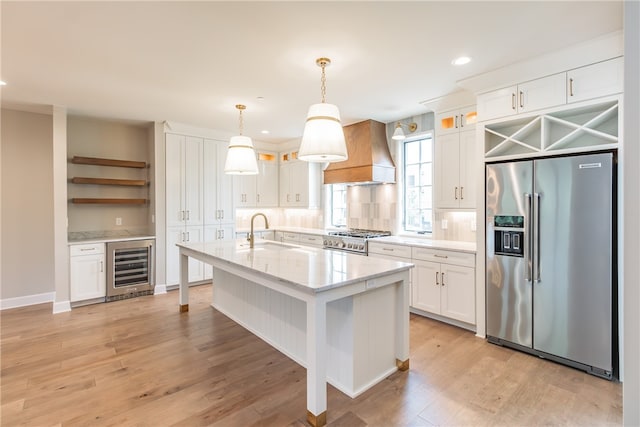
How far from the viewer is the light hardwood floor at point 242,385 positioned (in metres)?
2.03

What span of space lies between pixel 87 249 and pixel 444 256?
4638 mm

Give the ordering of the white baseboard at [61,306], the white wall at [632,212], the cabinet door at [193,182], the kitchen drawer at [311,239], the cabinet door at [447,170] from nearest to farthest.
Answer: the white wall at [632,212] < the cabinet door at [447,170] < the white baseboard at [61,306] < the cabinet door at [193,182] < the kitchen drawer at [311,239]

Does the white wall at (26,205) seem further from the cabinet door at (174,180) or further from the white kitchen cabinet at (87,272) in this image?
the cabinet door at (174,180)

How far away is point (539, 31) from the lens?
230 centimetres

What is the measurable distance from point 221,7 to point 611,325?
3627 millimetres

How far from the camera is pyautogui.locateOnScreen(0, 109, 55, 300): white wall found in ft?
13.7

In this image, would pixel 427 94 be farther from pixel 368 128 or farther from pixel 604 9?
pixel 604 9

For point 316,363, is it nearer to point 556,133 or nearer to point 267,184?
point 556,133

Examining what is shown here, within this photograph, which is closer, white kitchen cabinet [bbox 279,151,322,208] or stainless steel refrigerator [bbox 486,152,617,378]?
stainless steel refrigerator [bbox 486,152,617,378]

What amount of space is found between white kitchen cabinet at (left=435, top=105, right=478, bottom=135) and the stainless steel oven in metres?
4.42

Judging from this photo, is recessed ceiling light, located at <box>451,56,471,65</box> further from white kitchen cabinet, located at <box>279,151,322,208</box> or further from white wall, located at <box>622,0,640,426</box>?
white kitchen cabinet, located at <box>279,151,322,208</box>

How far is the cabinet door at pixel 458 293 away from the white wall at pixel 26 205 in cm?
531

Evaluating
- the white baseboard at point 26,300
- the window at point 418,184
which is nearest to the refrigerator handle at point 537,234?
the window at point 418,184

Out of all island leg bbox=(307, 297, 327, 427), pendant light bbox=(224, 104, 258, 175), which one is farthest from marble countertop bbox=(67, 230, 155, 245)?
island leg bbox=(307, 297, 327, 427)
